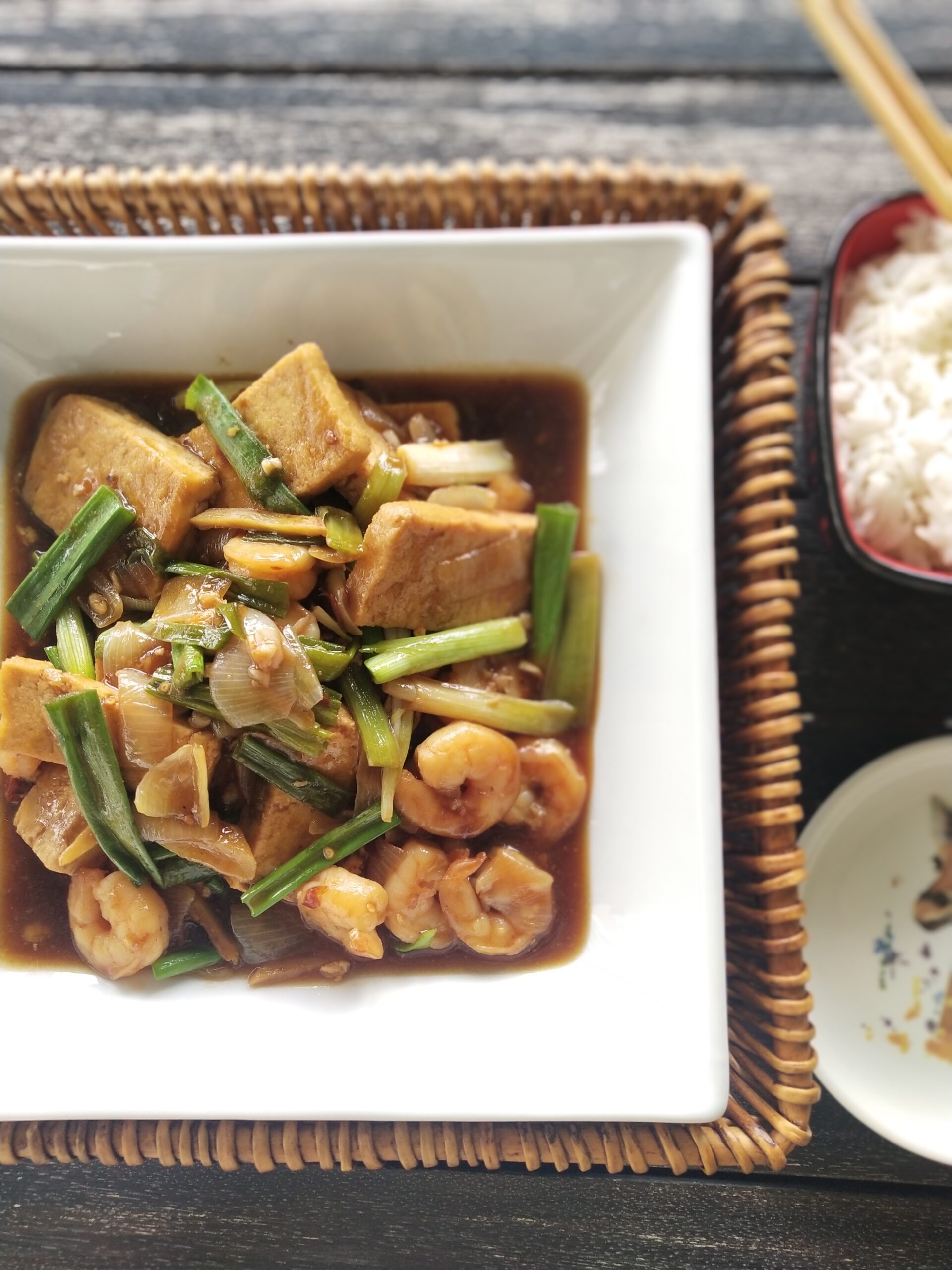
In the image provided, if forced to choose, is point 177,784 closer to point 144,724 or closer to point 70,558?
point 144,724

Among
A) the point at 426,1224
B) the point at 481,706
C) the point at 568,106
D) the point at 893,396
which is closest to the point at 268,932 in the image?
the point at 481,706

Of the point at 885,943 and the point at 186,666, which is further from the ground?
the point at 186,666

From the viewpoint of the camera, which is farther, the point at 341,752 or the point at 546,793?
the point at 546,793

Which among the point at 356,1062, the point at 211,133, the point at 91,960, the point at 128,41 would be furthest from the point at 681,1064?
the point at 128,41

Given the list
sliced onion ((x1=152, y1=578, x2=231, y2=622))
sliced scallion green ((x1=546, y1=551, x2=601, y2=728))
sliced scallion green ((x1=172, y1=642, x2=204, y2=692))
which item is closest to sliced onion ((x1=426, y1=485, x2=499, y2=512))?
sliced scallion green ((x1=546, y1=551, x2=601, y2=728))

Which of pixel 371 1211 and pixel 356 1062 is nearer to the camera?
pixel 356 1062

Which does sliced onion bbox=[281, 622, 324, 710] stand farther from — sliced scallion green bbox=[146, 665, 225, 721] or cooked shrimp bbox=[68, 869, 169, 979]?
cooked shrimp bbox=[68, 869, 169, 979]

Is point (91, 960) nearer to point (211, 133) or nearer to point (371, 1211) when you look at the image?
point (371, 1211)

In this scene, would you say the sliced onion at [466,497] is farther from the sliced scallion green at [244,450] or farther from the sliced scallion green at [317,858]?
the sliced scallion green at [317,858]
